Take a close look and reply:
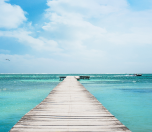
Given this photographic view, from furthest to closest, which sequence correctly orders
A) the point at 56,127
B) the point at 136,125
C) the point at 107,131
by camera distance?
1. the point at 136,125
2. the point at 56,127
3. the point at 107,131

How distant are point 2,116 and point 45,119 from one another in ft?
14.1

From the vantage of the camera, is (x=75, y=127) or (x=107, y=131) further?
(x=75, y=127)

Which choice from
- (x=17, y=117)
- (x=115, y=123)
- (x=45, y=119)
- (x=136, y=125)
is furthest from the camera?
(x=17, y=117)

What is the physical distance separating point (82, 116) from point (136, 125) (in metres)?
3.13

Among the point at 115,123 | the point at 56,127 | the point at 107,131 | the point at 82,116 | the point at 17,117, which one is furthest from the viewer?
the point at 17,117

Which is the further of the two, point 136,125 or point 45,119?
point 136,125

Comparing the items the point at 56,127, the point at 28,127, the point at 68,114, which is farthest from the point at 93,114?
the point at 28,127

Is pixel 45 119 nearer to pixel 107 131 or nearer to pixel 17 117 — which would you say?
pixel 107 131

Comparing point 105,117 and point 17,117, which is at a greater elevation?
point 105,117

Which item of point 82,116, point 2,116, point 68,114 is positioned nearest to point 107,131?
point 82,116

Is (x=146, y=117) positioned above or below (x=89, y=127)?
below

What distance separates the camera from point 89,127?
9.80 ft

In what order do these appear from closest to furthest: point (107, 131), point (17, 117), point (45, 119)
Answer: point (107, 131), point (45, 119), point (17, 117)

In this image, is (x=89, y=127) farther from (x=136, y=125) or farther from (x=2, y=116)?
(x=2, y=116)
